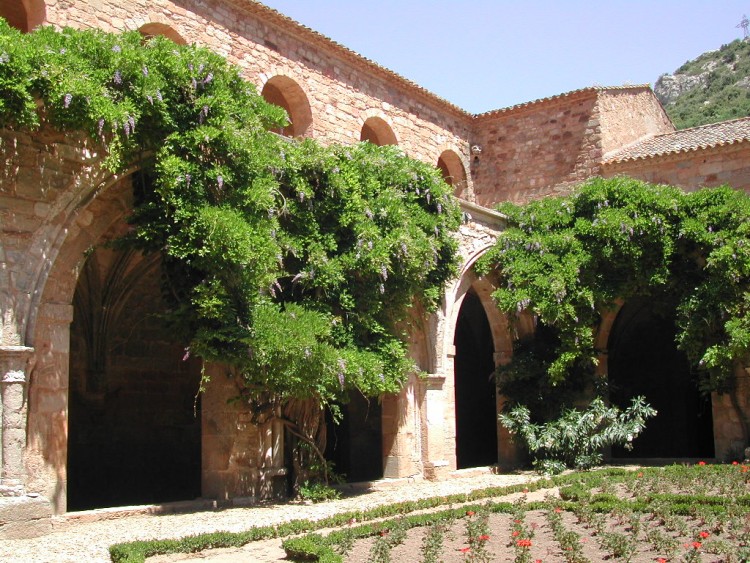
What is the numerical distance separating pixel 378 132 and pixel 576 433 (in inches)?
290

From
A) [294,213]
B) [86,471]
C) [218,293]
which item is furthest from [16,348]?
[86,471]

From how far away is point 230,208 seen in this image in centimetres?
948

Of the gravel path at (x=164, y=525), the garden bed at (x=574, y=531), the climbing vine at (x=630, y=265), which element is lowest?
the gravel path at (x=164, y=525)

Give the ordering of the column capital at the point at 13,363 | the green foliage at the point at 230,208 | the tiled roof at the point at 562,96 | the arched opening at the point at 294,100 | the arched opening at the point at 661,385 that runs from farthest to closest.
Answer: the tiled roof at the point at 562,96
the arched opening at the point at 661,385
the arched opening at the point at 294,100
the green foliage at the point at 230,208
the column capital at the point at 13,363

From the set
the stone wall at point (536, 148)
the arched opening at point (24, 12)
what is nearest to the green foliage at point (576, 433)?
the stone wall at point (536, 148)

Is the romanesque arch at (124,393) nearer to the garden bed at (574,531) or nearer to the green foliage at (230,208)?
the green foliage at (230,208)

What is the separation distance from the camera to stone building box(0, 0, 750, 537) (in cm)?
877

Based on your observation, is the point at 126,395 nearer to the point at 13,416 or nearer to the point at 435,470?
the point at 435,470

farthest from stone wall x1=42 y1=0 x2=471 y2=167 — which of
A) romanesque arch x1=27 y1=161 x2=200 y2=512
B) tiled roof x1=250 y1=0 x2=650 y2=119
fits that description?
romanesque arch x1=27 y1=161 x2=200 y2=512

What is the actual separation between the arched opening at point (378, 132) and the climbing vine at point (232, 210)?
6.40m

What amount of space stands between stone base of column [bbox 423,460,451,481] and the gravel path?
100 cm

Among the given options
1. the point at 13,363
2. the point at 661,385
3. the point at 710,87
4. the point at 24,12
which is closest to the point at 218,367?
the point at 13,363

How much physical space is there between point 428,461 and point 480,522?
16.4 ft

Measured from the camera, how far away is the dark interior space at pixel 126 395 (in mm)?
13789
